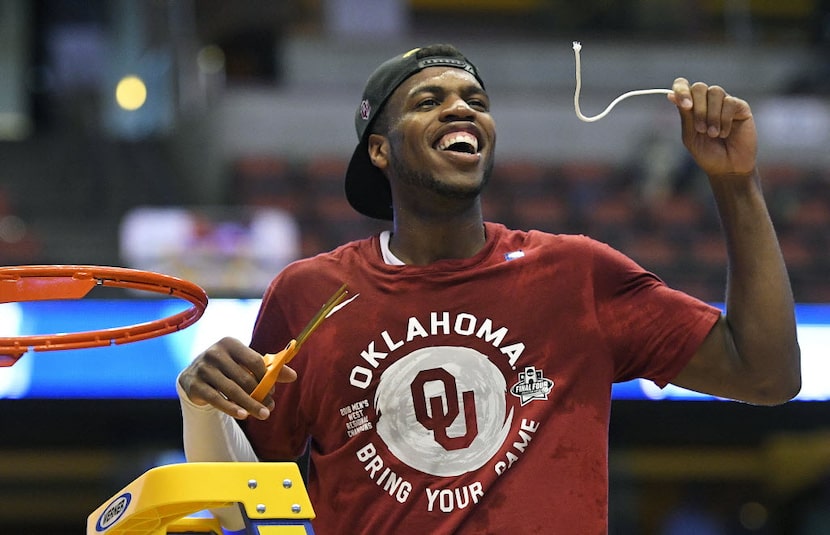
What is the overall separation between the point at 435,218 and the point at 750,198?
2.20 ft

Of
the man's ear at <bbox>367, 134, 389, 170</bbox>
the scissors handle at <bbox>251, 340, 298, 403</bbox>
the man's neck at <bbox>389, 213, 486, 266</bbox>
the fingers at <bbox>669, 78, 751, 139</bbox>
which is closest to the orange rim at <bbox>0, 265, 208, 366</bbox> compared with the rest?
the scissors handle at <bbox>251, 340, 298, 403</bbox>

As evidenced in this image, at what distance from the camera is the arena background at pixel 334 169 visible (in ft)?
27.0

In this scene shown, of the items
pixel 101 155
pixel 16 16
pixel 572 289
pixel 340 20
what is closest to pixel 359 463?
pixel 572 289

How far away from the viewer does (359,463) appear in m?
2.50

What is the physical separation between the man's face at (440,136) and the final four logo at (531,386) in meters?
0.40

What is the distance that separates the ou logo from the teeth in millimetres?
446

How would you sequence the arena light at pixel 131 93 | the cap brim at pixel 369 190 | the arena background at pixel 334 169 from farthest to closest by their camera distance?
the arena light at pixel 131 93
the arena background at pixel 334 169
the cap brim at pixel 369 190

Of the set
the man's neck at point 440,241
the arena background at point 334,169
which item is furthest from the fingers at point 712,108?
the arena background at point 334,169

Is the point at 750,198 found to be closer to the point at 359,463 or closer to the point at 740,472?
the point at 359,463

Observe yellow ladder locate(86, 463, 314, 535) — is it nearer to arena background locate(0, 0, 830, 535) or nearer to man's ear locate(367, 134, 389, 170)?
man's ear locate(367, 134, 389, 170)

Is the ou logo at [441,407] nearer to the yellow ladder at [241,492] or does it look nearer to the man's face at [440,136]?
the man's face at [440,136]

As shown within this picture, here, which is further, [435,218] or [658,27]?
[658,27]

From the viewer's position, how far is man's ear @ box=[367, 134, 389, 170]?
289 cm

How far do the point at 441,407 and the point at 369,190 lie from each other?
2.42 feet
